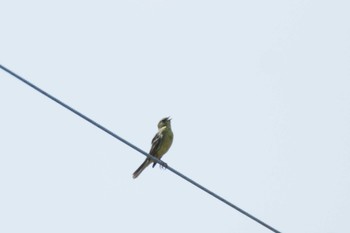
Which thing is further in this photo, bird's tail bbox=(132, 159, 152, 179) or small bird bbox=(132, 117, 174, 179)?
small bird bbox=(132, 117, 174, 179)

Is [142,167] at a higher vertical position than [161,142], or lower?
lower

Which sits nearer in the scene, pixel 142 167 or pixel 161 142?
pixel 142 167

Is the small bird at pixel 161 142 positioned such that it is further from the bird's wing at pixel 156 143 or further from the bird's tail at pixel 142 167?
the bird's tail at pixel 142 167

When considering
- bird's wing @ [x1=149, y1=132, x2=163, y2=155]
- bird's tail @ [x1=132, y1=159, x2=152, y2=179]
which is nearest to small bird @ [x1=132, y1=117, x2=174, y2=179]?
bird's wing @ [x1=149, y1=132, x2=163, y2=155]

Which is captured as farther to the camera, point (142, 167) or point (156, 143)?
point (156, 143)

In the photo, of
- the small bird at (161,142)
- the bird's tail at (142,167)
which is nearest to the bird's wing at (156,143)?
the small bird at (161,142)

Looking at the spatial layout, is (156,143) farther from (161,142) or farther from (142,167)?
(142,167)

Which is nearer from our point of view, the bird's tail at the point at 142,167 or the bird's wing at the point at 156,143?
the bird's tail at the point at 142,167

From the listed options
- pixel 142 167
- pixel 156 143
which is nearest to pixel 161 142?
pixel 156 143

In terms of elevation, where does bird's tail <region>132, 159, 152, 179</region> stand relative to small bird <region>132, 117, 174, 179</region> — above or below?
below

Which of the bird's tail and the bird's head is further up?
the bird's head

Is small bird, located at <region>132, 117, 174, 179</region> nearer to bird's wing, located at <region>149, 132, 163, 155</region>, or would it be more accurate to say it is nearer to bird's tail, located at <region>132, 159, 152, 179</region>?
bird's wing, located at <region>149, 132, 163, 155</region>

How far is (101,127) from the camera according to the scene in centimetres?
793

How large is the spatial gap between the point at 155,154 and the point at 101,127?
640cm
